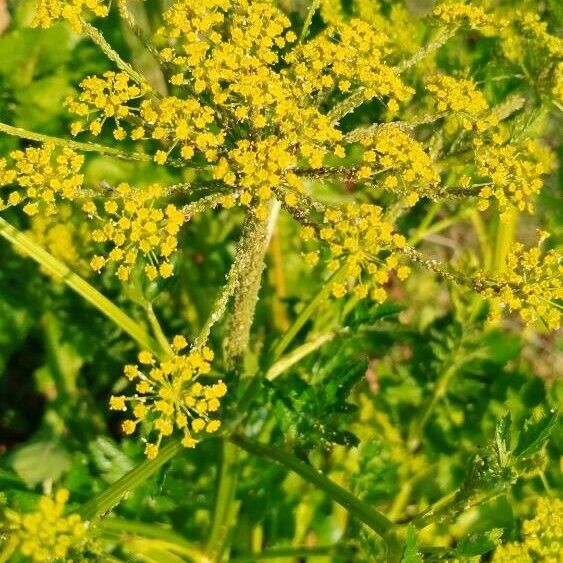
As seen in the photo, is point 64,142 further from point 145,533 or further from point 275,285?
point 275,285

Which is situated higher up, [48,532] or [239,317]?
[239,317]

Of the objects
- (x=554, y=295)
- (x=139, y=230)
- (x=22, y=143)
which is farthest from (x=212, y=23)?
(x=22, y=143)

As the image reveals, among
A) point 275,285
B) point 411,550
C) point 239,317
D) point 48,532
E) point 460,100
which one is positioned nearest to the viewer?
point 48,532

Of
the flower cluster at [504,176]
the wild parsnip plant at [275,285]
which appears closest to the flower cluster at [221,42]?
the wild parsnip plant at [275,285]

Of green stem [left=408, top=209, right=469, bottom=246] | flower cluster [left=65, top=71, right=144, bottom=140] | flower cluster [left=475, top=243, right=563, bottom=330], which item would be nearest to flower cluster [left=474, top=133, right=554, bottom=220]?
flower cluster [left=475, top=243, right=563, bottom=330]

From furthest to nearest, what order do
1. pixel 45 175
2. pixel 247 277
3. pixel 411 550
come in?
pixel 247 277, pixel 45 175, pixel 411 550

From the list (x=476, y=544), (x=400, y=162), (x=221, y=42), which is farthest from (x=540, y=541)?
(x=221, y=42)

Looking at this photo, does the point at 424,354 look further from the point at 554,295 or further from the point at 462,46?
the point at 554,295
